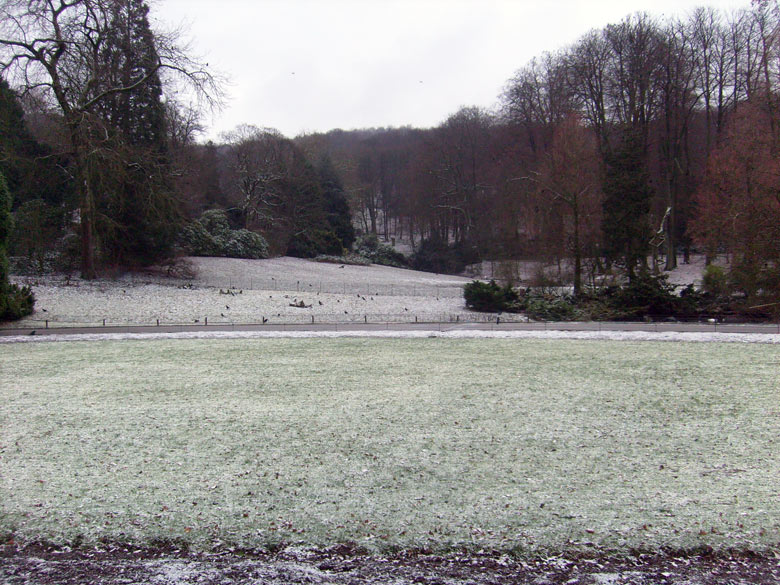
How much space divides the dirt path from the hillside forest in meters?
17.6

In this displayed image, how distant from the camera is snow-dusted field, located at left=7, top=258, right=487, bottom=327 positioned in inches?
862

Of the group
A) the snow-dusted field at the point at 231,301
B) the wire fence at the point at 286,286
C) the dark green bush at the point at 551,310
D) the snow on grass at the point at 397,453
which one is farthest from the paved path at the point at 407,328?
the wire fence at the point at 286,286

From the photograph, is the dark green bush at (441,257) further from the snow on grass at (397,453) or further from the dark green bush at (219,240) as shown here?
the snow on grass at (397,453)

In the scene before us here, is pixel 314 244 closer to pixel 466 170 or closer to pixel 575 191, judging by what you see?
pixel 466 170

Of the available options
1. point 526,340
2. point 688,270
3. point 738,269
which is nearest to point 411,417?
point 526,340

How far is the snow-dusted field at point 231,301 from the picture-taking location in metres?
21.9

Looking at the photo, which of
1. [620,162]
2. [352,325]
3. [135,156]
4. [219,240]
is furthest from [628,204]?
[219,240]

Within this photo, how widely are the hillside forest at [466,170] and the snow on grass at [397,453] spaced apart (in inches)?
472

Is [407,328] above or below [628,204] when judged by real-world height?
below

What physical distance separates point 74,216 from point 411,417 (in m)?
30.6

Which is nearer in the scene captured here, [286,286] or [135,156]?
[135,156]

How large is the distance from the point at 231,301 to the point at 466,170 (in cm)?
3847

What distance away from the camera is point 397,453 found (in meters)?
7.34

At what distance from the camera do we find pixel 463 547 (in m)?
5.18
